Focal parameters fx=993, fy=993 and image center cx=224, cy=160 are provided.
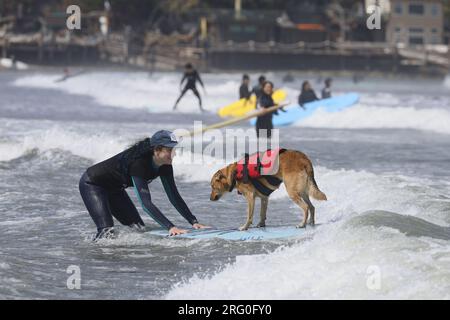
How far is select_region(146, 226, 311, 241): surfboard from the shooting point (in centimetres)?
945

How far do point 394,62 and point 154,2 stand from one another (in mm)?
23322

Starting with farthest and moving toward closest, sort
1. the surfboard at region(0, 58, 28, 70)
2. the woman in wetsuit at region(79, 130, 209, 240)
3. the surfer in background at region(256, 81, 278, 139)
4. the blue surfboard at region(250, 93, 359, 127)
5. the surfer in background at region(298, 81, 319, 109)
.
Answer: the surfboard at region(0, 58, 28, 70) < the surfer in background at region(298, 81, 319, 109) < the blue surfboard at region(250, 93, 359, 127) < the surfer in background at region(256, 81, 278, 139) < the woman in wetsuit at region(79, 130, 209, 240)

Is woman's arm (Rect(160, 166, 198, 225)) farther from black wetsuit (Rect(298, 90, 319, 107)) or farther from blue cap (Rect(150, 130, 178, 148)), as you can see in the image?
black wetsuit (Rect(298, 90, 319, 107))

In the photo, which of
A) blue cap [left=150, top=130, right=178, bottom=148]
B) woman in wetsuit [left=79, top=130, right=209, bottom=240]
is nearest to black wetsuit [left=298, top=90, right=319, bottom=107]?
woman in wetsuit [left=79, top=130, right=209, bottom=240]

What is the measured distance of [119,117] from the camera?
29391 millimetres

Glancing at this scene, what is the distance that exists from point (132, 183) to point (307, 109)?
1779 cm

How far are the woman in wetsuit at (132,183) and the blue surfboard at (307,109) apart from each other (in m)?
15.7

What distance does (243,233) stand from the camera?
31.6ft

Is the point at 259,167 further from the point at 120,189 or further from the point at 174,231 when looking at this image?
the point at 120,189

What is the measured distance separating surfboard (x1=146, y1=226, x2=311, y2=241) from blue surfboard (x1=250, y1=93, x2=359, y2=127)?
15422 millimetres

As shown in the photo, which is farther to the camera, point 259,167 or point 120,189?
point 259,167

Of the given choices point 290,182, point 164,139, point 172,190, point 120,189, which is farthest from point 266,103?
point 164,139

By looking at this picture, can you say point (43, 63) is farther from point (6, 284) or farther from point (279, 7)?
point (6, 284)

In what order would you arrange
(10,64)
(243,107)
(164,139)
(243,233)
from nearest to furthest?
1. (164,139)
2. (243,233)
3. (243,107)
4. (10,64)
